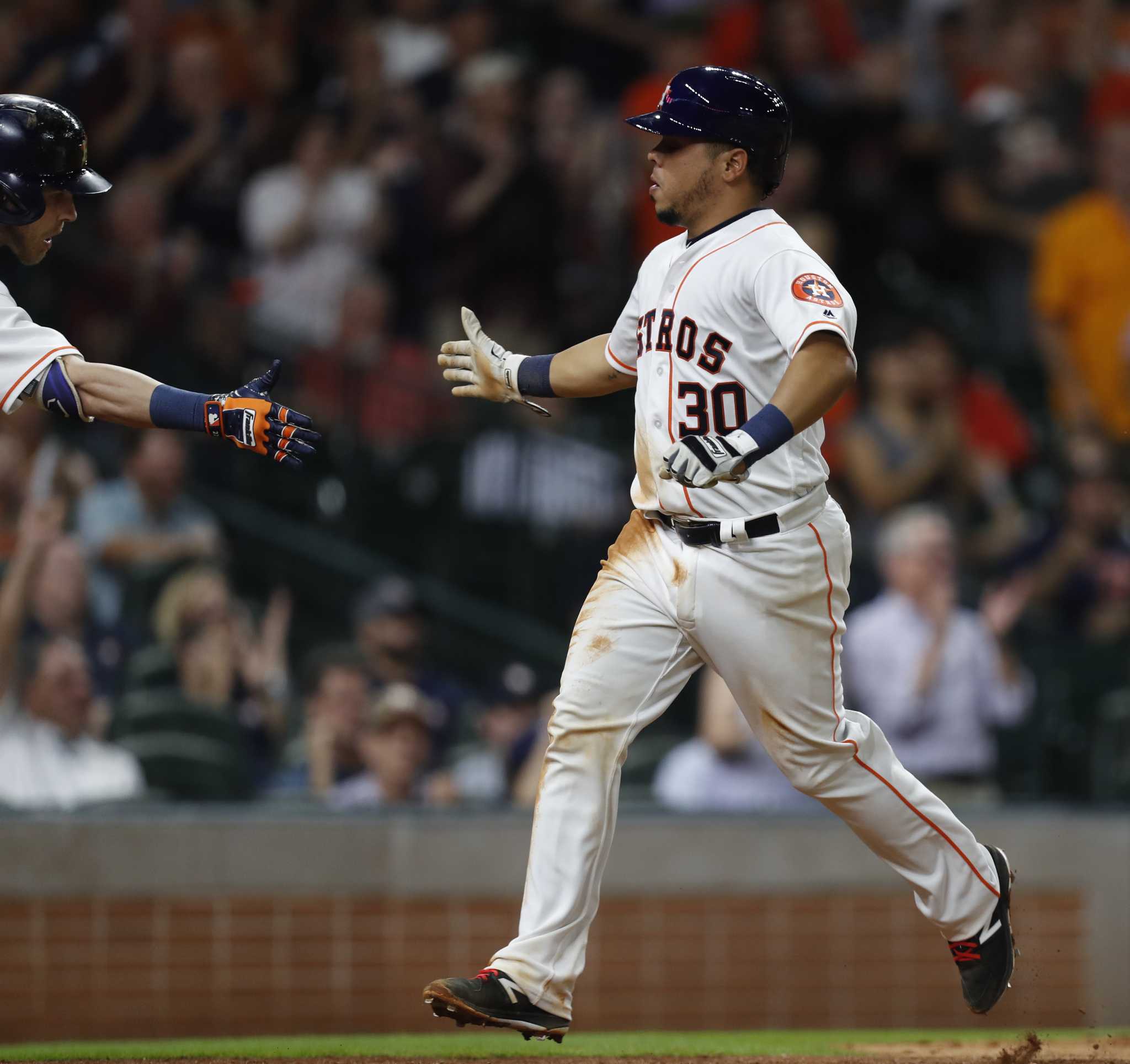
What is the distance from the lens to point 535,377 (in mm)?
4332

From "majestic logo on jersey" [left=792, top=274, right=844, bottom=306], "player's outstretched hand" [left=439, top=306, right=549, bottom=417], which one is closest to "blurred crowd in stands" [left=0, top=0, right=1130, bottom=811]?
"player's outstretched hand" [left=439, top=306, right=549, bottom=417]

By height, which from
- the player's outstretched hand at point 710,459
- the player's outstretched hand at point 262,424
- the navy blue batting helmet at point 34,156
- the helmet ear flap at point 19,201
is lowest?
the player's outstretched hand at point 710,459

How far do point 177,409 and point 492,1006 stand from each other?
56.8 inches

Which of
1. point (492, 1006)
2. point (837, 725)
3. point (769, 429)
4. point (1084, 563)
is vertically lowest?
point (492, 1006)

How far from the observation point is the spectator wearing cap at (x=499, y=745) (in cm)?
661

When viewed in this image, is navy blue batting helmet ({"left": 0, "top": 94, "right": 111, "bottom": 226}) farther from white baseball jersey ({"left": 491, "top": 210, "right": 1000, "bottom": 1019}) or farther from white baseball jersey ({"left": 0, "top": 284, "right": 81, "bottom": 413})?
white baseball jersey ({"left": 491, "top": 210, "right": 1000, "bottom": 1019})

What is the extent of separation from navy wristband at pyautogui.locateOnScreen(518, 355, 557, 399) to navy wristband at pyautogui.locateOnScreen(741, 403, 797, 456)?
2.76 feet

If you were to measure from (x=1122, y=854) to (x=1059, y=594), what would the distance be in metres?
1.24

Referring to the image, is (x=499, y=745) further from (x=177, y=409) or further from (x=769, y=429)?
(x=769, y=429)

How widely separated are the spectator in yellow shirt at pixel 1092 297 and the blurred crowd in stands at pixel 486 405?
0.07 feet

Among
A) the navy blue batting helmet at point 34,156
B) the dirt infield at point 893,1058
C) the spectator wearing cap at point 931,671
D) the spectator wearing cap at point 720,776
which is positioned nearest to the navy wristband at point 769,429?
the dirt infield at point 893,1058

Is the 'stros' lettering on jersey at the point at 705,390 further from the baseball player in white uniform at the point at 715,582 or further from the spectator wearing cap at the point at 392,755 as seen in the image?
the spectator wearing cap at the point at 392,755

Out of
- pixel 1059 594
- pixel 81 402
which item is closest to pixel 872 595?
pixel 1059 594

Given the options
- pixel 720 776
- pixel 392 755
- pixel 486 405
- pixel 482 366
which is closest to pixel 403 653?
pixel 392 755
